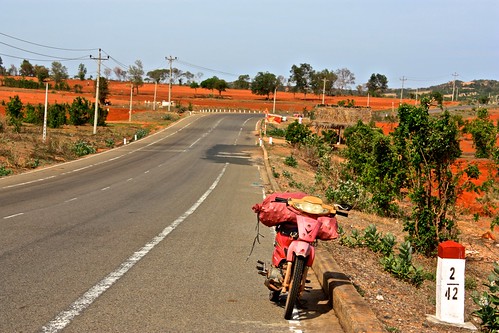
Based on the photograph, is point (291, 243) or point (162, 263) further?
point (162, 263)

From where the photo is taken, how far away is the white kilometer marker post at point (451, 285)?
627cm

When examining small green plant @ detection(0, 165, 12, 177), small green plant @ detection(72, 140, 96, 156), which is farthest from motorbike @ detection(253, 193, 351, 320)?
small green plant @ detection(72, 140, 96, 156)

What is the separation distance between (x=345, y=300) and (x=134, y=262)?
3.80 meters

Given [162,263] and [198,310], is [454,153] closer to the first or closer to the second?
[162,263]

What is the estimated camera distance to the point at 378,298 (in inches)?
287

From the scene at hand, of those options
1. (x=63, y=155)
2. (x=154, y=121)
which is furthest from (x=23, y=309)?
(x=154, y=121)

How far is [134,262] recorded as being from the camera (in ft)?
29.3

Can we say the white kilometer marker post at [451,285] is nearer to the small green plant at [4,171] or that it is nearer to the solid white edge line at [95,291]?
the solid white edge line at [95,291]

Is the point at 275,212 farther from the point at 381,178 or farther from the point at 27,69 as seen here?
the point at 27,69

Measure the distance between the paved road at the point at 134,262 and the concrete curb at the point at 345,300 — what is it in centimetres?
20

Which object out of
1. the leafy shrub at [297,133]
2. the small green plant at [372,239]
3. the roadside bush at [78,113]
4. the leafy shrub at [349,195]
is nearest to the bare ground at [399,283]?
the small green plant at [372,239]

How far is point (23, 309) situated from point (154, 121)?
76405 mm

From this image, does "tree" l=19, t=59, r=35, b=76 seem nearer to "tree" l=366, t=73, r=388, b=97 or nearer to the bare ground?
"tree" l=366, t=73, r=388, b=97

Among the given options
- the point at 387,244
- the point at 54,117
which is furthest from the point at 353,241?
the point at 54,117
